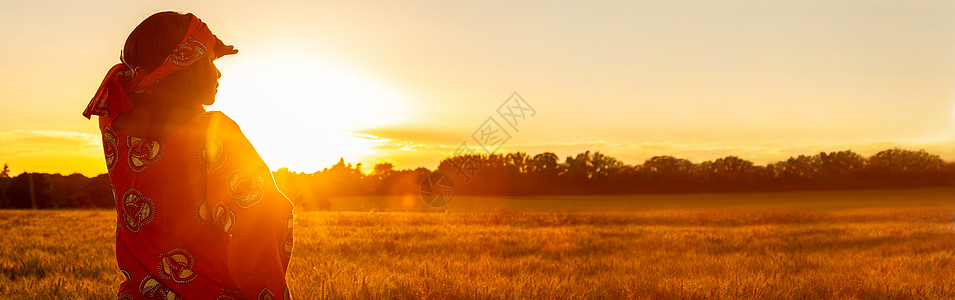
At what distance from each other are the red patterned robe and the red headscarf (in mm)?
117

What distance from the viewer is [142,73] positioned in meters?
2.27

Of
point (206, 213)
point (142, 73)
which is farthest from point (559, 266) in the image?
point (142, 73)

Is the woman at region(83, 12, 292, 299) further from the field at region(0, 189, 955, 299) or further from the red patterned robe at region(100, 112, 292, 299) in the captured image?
the field at region(0, 189, 955, 299)

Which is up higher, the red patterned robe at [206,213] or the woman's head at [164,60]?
the woman's head at [164,60]

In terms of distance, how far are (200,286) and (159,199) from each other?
32 centimetres

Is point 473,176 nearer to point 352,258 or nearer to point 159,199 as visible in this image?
point 352,258

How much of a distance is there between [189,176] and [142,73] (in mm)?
368

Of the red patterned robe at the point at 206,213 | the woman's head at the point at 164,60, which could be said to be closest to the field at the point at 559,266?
the red patterned robe at the point at 206,213

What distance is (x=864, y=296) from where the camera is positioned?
245 inches

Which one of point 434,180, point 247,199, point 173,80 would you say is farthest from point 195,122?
point 434,180

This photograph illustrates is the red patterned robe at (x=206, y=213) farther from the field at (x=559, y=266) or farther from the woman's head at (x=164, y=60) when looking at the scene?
the field at (x=559, y=266)

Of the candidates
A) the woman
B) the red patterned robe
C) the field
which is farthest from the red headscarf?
the field

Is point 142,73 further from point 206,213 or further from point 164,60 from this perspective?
point 206,213

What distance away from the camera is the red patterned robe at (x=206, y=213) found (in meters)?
2.26
